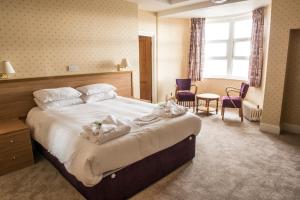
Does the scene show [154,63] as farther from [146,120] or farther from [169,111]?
[146,120]

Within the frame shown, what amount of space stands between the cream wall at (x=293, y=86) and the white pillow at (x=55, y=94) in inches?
153

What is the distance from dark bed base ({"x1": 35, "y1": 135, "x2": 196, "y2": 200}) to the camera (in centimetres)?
205

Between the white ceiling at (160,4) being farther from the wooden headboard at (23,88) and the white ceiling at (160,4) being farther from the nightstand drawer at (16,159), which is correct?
the nightstand drawer at (16,159)

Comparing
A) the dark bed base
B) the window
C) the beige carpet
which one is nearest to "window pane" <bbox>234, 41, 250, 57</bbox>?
the window

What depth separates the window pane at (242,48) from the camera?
5.65 metres

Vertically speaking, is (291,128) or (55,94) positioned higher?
(55,94)

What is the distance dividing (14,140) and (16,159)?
10.5 inches

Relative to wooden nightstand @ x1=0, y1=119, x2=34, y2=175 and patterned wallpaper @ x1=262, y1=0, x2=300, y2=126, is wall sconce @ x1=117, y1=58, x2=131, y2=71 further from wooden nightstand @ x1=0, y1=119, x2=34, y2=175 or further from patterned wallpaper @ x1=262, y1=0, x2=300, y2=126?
patterned wallpaper @ x1=262, y1=0, x2=300, y2=126

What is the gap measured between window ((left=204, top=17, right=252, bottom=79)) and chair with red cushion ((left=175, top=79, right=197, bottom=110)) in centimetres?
97

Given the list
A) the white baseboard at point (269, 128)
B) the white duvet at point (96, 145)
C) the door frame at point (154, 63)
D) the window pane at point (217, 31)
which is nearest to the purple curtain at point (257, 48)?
the window pane at point (217, 31)

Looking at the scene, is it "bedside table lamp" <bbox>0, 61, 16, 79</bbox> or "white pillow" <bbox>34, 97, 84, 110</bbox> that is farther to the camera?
"white pillow" <bbox>34, 97, 84, 110</bbox>

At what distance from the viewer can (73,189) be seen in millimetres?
2396

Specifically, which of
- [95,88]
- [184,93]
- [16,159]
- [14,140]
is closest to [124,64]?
[95,88]

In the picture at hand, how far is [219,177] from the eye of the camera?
259 centimetres
